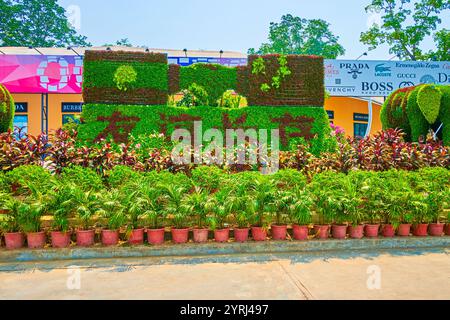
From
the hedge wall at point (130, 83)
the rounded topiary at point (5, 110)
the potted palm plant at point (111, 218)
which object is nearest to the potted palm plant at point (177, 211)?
the potted palm plant at point (111, 218)

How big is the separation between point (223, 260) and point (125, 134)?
534 centimetres

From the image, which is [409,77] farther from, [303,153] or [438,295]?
[438,295]

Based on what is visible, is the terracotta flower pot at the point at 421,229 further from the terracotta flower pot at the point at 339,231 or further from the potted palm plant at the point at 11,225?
the potted palm plant at the point at 11,225

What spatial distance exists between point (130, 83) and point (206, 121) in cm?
190

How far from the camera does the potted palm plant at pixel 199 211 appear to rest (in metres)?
4.80

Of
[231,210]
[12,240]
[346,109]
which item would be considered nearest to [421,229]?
[231,210]

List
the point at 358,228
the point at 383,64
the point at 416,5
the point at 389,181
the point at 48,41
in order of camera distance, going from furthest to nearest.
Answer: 1. the point at 48,41
2. the point at 416,5
3. the point at 383,64
4. the point at 389,181
5. the point at 358,228

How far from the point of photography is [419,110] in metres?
9.73

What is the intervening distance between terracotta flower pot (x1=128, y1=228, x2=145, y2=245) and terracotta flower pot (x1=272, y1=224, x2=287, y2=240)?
1.57 m

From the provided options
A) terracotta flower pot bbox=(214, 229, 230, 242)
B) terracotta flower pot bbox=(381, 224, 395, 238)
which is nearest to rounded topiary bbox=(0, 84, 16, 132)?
Result: terracotta flower pot bbox=(214, 229, 230, 242)

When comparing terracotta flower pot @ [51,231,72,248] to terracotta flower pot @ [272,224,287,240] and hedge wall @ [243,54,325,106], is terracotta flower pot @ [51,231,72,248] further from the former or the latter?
hedge wall @ [243,54,325,106]

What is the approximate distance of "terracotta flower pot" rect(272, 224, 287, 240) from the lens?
16.5 ft

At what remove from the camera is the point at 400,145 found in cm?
799

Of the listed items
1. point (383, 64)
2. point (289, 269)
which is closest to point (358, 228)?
point (289, 269)
